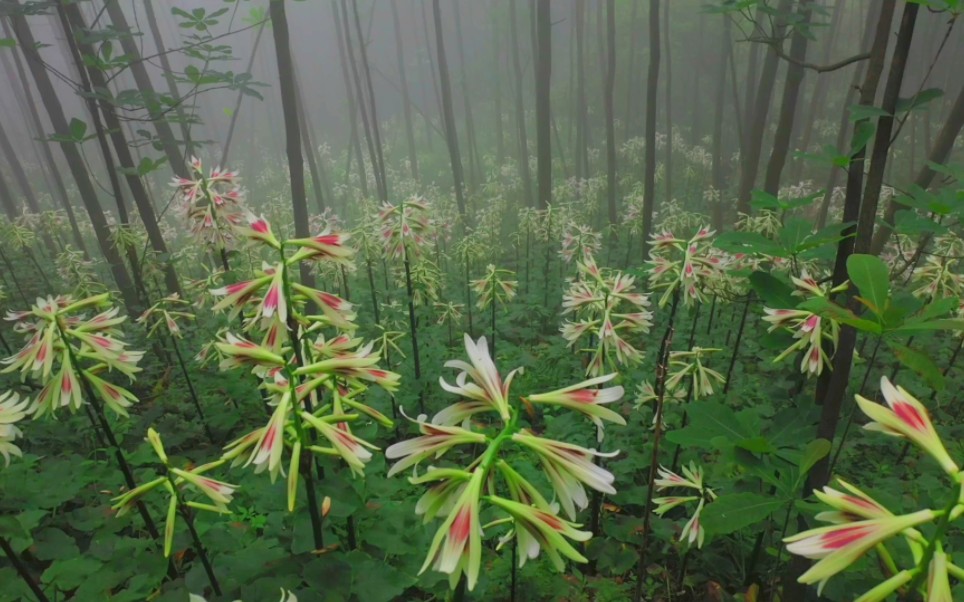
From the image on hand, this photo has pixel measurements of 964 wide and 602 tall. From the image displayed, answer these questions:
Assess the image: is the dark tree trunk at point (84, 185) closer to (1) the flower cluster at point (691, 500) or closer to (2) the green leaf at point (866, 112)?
(1) the flower cluster at point (691, 500)

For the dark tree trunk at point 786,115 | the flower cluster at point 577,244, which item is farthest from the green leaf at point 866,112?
the dark tree trunk at point 786,115

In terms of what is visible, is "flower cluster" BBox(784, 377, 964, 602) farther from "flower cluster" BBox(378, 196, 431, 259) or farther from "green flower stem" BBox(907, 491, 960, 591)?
"flower cluster" BBox(378, 196, 431, 259)

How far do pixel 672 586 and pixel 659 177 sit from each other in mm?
14635

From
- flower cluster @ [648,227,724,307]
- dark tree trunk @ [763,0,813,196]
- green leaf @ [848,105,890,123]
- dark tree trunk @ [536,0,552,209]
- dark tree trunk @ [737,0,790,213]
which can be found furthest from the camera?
dark tree trunk @ [536,0,552,209]

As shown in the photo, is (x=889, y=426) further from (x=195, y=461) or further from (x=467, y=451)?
(x=195, y=461)

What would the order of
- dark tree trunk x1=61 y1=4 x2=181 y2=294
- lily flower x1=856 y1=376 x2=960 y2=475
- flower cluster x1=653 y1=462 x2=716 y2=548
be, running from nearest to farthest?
lily flower x1=856 y1=376 x2=960 y2=475
flower cluster x1=653 y1=462 x2=716 y2=548
dark tree trunk x1=61 y1=4 x2=181 y2=294

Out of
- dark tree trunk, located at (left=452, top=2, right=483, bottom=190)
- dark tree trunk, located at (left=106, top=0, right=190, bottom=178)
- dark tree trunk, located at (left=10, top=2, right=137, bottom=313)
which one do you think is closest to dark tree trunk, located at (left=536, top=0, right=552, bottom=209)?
dark tree trunk, located at (left=106, top=0, right=190, bottom=178)

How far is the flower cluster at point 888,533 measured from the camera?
742mm

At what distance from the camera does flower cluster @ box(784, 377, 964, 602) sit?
74 centimetres

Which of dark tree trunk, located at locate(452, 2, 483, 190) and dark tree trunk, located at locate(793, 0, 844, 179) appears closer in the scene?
dark tree trunk, located at locate(793, 0, 844, 179)

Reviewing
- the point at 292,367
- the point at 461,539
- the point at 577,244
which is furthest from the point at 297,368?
the point at 577,244

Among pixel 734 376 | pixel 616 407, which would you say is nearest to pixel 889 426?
pixel 616 407

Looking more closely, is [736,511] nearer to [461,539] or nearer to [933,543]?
[933,543]

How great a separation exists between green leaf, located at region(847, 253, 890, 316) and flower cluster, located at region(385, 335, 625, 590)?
739mm
